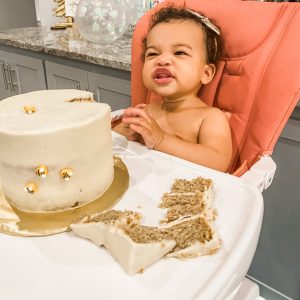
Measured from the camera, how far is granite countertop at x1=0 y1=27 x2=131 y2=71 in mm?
1403

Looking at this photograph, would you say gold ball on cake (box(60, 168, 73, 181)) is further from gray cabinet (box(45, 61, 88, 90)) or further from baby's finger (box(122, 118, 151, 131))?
gray cabinet (box(45, 61, 88, 90))

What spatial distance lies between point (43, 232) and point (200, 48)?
1.85 ft

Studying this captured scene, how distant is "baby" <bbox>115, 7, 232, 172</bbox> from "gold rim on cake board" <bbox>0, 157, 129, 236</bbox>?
23cm

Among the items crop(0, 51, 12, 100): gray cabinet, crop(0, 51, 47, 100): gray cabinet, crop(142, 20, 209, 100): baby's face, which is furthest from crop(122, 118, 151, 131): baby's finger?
crop(0, 51, 12, 100): gray cabinet

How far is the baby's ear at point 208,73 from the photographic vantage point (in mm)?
875

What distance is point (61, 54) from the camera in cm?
159

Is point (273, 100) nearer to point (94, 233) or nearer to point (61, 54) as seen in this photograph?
point (94, 233)

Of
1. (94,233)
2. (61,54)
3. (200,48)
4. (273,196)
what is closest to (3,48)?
(61,54)

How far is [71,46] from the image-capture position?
5.32 ft

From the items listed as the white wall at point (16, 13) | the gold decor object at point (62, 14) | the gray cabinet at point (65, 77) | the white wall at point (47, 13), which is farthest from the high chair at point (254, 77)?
the white wall at point (16, 13)

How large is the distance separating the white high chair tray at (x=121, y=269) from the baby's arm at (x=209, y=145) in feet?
0.65

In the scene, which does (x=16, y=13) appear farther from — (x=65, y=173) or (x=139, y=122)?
(x=65, y=173)

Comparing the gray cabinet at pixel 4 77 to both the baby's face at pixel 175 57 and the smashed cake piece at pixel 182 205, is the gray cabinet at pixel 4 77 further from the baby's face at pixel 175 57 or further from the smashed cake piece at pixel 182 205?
the smashed cake piece at pixel 182 205

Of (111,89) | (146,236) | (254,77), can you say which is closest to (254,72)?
(254,77)
